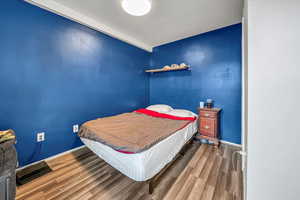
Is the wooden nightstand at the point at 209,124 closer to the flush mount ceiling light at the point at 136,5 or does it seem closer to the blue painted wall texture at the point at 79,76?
the blue painted wall texture at the point at 79,76

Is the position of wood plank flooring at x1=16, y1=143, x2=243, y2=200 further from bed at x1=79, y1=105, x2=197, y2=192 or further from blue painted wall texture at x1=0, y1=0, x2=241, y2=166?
blue painted wall texture at x1=0, y1=0, x2=241, y2=166

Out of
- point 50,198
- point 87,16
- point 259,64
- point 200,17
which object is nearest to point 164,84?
point 200,17

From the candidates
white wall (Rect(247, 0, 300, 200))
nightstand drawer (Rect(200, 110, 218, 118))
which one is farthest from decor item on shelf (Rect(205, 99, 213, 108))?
white wall (Rect(247, 0, 300, 200))

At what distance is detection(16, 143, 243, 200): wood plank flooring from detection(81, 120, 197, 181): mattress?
0.25 metres

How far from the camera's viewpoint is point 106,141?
132cm

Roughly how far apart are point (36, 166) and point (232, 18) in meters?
4.23

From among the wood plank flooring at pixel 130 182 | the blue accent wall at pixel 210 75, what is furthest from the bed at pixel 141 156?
the blue accent wall at pixel 210 75

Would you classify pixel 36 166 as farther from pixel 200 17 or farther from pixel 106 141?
pixel 200 17

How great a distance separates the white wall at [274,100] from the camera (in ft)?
2.14

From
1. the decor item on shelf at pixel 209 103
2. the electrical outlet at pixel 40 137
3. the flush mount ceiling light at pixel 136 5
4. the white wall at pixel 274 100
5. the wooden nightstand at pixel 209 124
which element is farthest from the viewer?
the decor item on shelf at pixel 209 103

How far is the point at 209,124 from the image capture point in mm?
2314

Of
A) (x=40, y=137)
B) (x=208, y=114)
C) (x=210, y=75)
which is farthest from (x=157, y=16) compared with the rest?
(x=40, y=137)

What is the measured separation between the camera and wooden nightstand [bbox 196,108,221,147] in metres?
2.26

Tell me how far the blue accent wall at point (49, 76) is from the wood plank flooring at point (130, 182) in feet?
1.74
